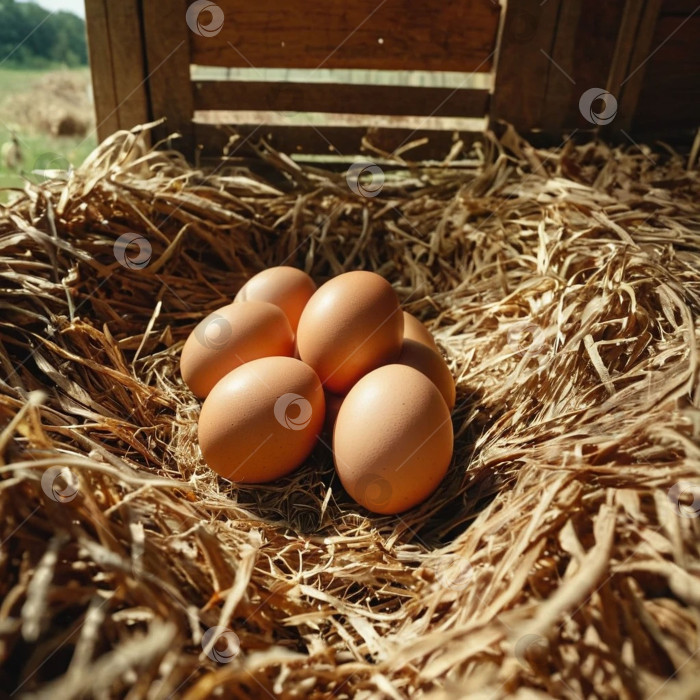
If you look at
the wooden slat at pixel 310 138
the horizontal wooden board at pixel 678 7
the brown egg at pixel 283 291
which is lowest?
the brown egg at pixel 283 291

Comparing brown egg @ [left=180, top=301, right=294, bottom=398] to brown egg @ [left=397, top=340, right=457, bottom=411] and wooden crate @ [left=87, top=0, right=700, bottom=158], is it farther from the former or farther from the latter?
wooden crate @ [left=87, top=0, right=700, bottom=158]

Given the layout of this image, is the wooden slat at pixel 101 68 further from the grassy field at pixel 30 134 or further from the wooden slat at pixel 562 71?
Result: the wooden slat at pixel 562 71

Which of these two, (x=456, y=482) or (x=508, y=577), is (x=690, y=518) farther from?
(x=456, y=482)

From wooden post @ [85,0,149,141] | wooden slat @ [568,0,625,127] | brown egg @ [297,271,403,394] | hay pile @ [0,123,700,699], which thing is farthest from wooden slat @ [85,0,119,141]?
wooden slat @ [568,0,625,127]

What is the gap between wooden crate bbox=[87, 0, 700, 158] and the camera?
2.01 m

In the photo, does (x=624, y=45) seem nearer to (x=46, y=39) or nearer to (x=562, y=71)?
(x=562, y=71)

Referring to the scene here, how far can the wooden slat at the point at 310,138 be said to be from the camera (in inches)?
84.3

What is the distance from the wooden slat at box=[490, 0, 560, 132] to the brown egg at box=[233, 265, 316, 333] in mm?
1101

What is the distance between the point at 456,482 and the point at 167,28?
170cm

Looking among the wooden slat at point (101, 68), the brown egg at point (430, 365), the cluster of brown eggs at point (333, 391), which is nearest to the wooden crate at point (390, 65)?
the wooden slat at point (101, 68)

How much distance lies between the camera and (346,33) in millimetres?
2035

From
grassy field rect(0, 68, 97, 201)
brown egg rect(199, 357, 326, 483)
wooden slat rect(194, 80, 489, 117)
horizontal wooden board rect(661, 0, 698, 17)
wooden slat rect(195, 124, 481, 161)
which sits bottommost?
grassy field rect(0, 68, 97, 201)

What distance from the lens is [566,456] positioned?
3.28 feet

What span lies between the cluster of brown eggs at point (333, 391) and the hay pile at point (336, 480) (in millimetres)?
90
